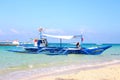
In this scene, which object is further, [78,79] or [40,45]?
[40,45]

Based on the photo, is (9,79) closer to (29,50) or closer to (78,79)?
(78,79)

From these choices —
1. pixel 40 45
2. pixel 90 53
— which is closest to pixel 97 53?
pixel 90 53

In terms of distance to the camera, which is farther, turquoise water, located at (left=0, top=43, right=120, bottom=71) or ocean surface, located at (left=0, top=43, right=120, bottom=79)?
turquoise water, located at (left=0, top=43, right=120, bottom=71)

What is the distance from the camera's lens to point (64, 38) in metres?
39.0

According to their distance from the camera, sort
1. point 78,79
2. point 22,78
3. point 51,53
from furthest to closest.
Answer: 1. point 51,53
2. point 22,78
3. point 78,79

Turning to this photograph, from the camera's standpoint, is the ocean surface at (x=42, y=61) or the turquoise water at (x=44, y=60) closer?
the ocean surface at (x=42, y=61)

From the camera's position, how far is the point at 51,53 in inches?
1435

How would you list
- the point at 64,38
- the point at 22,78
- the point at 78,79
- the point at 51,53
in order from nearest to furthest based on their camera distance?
1. the point at 78,79
2. the point at 22,78
3. the point at 51,53
4. the point at 64,38

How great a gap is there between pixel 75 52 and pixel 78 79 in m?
24.2

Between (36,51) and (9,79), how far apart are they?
24535 mm

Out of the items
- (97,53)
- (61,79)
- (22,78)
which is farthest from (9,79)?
→ (97,53)

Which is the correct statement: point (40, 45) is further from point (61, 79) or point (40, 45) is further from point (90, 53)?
point (61, 79)

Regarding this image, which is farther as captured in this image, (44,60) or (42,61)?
(44,60)

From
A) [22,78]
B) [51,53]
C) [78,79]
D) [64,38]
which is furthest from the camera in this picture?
[64,38]
